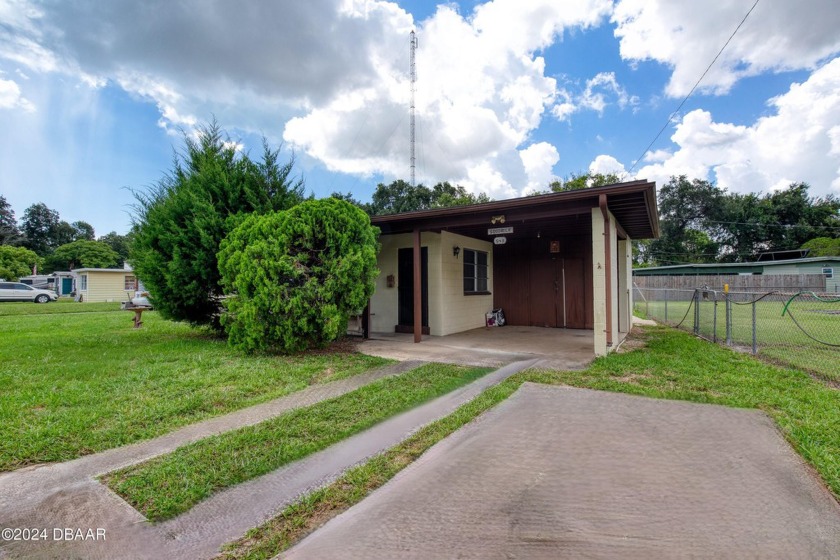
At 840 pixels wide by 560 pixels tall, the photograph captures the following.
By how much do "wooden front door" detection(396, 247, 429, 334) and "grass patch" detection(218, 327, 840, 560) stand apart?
13.5ft

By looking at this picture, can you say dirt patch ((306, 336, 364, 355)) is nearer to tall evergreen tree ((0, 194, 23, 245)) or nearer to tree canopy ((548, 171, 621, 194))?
tree canopy ((548, 171, 621, 194))

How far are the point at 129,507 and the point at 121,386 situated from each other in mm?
2769

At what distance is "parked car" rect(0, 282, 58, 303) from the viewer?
22.6m

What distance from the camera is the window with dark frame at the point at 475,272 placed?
32.0 feet

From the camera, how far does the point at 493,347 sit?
709cm

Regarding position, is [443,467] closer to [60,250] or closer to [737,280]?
[737,280]

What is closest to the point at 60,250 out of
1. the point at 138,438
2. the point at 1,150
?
the point at 1,150

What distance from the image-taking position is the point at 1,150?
10.1m

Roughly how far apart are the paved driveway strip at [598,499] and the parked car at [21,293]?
1225 inches

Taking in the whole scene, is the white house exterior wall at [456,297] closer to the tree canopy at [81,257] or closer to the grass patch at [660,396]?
the grass patch at [660,396]

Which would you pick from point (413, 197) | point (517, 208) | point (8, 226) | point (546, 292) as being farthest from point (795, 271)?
point (8, 226)

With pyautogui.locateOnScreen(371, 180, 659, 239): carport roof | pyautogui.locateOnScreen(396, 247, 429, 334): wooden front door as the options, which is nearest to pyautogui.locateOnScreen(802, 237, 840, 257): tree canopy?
pyautogui.locateOnScreen(371, 180, 659, 239): carport roof

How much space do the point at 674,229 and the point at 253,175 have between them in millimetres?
41637

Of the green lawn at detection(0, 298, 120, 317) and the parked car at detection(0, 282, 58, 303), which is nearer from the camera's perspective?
the green lawn at detection(0, 298, 120, 317)
